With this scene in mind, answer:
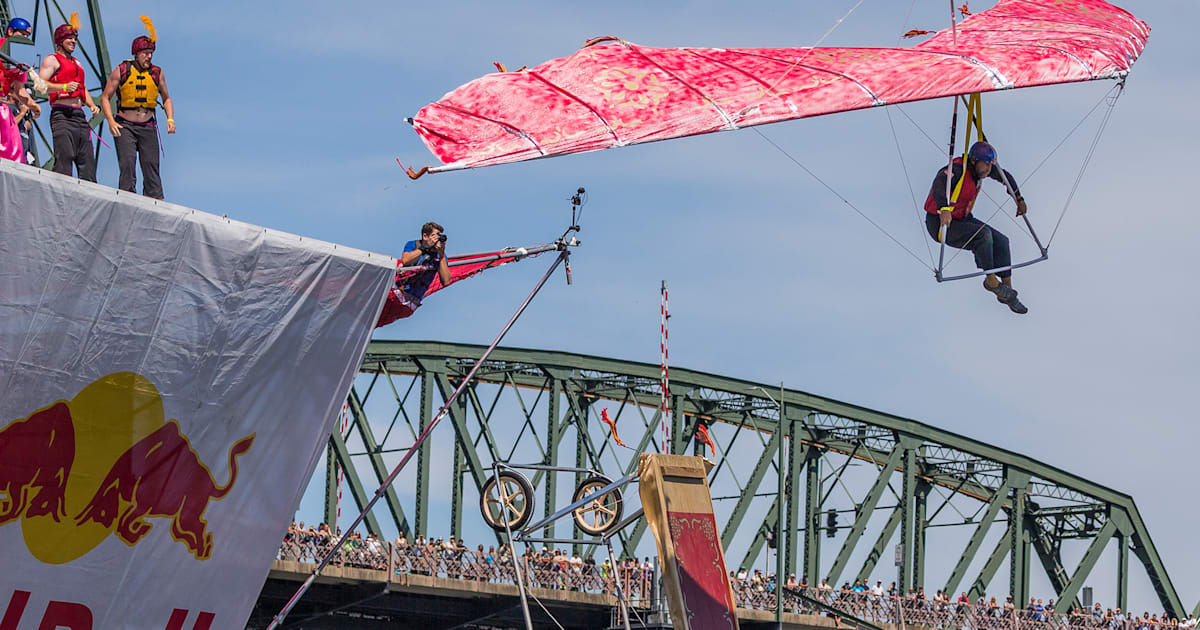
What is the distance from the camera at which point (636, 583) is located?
5275 cm

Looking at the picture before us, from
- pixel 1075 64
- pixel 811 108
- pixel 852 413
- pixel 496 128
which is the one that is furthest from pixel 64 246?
pixel 852 413

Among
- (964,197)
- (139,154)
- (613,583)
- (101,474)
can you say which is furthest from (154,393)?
(613,583)

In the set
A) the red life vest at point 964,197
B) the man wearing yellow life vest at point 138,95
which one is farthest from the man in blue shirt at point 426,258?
the red life vest at point 964,197

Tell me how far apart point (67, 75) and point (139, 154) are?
188cm

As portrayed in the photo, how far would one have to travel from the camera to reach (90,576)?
78.1 feet

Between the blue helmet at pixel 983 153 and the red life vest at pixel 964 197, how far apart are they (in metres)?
0.21

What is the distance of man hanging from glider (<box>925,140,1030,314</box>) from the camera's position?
83.1ft

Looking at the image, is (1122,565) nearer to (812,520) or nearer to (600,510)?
(812,520)

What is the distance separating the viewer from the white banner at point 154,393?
22594 mm

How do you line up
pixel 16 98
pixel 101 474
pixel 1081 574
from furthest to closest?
pixel 1081 574, pixel 101 474, pixel 16 98

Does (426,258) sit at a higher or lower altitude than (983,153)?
lower

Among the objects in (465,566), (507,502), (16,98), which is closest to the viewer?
(16,98)

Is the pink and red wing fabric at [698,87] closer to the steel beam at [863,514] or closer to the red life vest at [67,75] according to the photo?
the red life vest at [67,75]

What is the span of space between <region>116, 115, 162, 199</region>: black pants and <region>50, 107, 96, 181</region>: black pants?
1.19 ft
